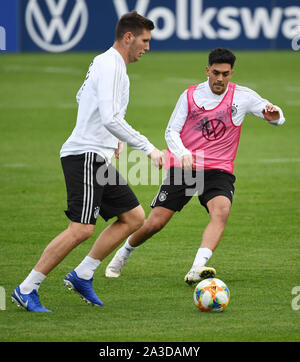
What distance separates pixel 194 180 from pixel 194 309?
5.67ft

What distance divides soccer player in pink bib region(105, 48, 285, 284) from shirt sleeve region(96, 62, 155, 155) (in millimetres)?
1549

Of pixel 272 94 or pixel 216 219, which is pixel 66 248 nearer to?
pixel 216 219

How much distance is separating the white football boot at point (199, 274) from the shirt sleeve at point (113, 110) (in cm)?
144

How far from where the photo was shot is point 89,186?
7.55m

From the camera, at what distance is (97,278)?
29.4 ft

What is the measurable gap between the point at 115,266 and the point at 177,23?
Result: 24631mm

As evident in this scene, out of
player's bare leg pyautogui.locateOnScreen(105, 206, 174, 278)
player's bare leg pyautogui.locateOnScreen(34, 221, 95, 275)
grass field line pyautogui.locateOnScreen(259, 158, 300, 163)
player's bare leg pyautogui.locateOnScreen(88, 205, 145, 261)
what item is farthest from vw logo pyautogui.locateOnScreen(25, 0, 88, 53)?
player's bare leg pyautogui.locateOnScreen(34, 221, 95, 275)

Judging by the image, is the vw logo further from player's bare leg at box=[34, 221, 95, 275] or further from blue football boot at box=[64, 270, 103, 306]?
player's bare leg at box=[34, 221, 95, 275]

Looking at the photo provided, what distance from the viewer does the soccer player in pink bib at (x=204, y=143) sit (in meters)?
8.98

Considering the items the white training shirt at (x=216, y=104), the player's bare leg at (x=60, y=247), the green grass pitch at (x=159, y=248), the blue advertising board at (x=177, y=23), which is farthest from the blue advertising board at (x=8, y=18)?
the player's bare leg at (x=60, y=247)

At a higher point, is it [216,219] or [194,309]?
[216,219]

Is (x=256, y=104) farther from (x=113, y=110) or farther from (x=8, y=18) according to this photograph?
(x=8, y=18)

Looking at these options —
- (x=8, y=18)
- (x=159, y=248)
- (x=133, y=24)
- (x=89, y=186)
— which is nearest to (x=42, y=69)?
(x=8, y=18)
